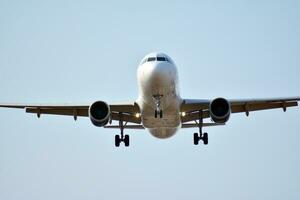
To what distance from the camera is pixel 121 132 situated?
108 ft

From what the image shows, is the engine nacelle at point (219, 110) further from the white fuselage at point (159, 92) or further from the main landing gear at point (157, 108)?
the main landing gear at point (157, 108)

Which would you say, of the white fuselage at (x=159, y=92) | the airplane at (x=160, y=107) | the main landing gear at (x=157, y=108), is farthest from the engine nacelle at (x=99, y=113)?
the main landing gear at (x=157, y=108)

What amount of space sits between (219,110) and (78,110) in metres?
8.68

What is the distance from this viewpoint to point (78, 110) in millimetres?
33719

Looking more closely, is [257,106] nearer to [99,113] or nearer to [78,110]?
[78,110]

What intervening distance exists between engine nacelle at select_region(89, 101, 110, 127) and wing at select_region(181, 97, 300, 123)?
3.85 m

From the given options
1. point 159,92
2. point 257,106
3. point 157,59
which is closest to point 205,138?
point 257,106

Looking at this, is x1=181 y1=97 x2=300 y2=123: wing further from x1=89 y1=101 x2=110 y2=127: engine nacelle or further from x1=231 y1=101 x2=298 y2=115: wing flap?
x1=89 y1=101 x2=110 y2=127: engine nacelle

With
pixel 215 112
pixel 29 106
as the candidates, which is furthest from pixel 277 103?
pixel 29 106

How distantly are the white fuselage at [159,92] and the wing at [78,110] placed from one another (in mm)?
1074

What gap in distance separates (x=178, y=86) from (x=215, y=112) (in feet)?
6.95

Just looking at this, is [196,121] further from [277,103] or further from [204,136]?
[277,103]

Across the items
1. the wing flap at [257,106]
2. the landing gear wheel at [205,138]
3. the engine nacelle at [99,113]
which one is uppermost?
the wing flap at [257,106]

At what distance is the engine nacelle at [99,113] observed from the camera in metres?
28.2
